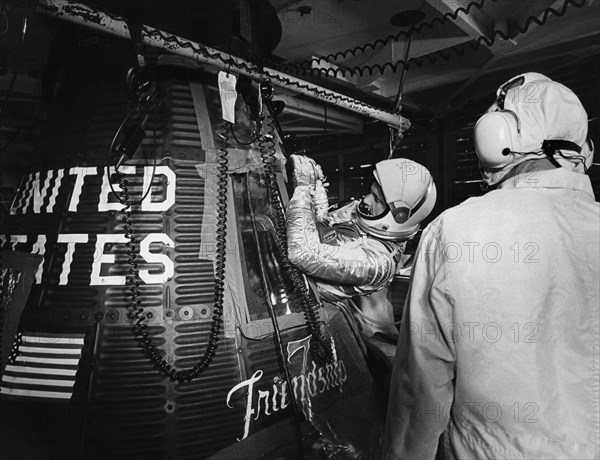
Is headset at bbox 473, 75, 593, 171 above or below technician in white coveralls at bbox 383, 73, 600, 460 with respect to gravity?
above

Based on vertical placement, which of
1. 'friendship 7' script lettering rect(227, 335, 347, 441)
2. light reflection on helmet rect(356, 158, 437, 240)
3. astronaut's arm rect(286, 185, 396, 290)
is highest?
light reflection on helmet rect(356, 158, 437, 240)

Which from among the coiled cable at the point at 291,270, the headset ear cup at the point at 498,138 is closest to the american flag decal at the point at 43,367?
the coiled cable at the point at 291,270

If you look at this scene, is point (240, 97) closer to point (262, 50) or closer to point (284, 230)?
point (262, 50)

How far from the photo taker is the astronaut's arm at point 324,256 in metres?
2.20

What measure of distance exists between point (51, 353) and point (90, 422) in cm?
35

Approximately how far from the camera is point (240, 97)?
2.40 m

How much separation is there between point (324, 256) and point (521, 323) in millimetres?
1248

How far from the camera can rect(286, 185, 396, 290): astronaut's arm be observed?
86.7 inches

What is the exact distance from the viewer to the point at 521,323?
113 centimetres

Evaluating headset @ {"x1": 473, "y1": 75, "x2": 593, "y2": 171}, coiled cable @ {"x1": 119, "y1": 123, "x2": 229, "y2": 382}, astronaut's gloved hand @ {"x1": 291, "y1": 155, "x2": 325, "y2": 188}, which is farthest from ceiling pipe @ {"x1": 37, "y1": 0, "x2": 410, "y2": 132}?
headset @ {"x1": 473, "y1": 75, "x2": 593, "y2": 171}

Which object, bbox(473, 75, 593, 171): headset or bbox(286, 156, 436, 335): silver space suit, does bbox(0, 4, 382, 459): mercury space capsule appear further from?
bbox(473, 75, 593, 171): headset

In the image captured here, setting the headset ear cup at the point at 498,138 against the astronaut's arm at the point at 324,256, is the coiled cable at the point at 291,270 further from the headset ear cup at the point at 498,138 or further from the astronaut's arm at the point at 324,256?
the headset ear cup at the point at 498,138

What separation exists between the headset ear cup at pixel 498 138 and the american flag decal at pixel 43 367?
1.81 metres

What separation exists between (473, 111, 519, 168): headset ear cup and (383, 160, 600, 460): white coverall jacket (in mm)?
137
